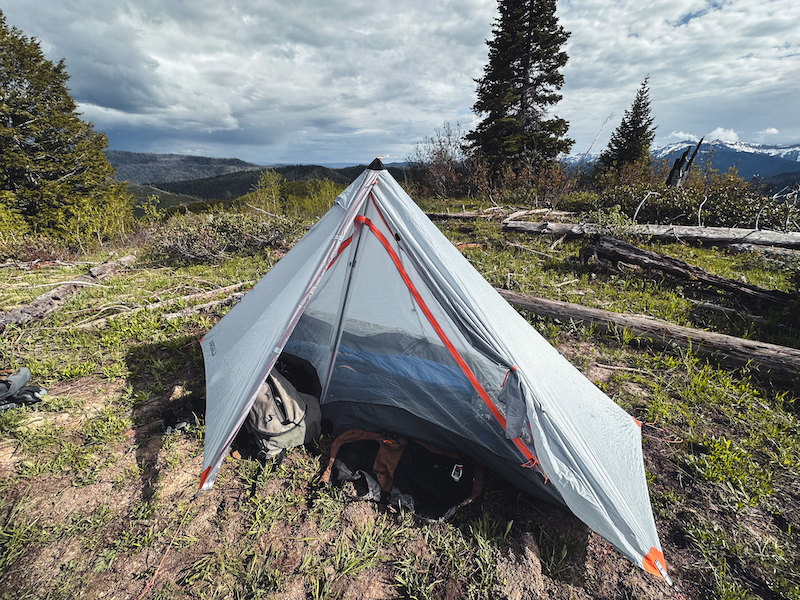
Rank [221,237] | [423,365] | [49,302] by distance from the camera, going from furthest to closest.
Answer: [221,237], [49,302], [423,365]

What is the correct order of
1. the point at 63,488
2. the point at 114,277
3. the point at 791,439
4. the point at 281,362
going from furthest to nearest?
the point at 114,277 → the point at 281,362 → the point at 791,439 → the point at 63,488

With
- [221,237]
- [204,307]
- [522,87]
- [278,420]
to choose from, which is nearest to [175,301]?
[204,307]

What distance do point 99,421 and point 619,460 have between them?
4330 millimetres

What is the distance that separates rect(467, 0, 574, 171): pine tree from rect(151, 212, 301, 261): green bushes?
12975 mm

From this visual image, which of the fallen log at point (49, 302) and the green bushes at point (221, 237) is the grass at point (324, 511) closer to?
the fallen log at point (49, 302)

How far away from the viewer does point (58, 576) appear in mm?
1934

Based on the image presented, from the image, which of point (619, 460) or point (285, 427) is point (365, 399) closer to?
point (285, 427)

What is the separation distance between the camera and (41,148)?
18.3 m

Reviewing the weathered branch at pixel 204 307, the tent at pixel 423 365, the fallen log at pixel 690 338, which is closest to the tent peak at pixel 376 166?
the tent at pixel 423 365

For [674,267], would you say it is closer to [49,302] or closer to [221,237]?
[221,237]

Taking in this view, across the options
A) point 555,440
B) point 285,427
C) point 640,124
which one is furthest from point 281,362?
point 640,124

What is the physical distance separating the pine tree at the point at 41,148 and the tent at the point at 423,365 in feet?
59.9

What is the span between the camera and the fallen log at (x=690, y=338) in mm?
3537

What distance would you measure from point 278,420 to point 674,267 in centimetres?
647
